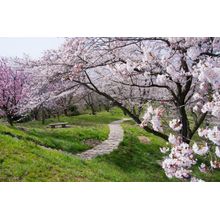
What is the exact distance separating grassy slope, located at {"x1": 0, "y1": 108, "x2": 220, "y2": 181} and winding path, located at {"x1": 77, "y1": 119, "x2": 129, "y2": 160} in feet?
0.18

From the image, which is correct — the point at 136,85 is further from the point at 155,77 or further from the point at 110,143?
the point at 110,143

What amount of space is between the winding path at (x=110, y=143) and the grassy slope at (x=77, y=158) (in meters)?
0.06

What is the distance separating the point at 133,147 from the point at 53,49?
52.6 inches

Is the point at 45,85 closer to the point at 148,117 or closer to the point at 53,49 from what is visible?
the point at 53,49

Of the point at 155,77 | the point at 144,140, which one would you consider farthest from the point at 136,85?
the point at 144,140

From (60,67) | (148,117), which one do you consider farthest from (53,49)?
(148,117)

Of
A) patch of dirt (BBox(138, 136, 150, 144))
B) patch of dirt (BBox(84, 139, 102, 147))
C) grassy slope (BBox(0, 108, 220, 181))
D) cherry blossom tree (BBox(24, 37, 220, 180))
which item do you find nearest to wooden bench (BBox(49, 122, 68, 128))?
grassy slope (BBox(0, 108, 220, 181))

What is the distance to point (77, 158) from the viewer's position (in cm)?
447

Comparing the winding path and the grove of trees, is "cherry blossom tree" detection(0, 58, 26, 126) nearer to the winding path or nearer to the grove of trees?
the grove of trees

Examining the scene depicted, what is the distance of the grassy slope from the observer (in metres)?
4.15

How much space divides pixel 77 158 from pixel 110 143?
0.49 meters

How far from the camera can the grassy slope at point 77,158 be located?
4148 mm

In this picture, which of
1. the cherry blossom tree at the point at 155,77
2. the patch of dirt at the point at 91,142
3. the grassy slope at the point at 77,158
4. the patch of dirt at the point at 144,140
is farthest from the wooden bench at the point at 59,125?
the patch of dirt at the point at 144,140
